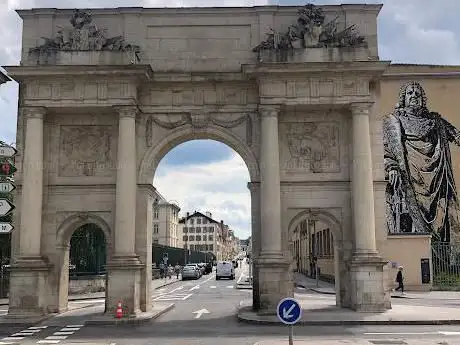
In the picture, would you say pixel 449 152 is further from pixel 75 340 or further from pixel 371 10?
pixel 75 340

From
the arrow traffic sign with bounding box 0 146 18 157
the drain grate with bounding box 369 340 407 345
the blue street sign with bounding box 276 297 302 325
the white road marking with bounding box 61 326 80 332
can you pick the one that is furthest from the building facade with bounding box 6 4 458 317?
the arrow traffic sign with bounding box 0 146 18 157

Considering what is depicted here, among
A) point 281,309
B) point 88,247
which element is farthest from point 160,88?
point 88,247

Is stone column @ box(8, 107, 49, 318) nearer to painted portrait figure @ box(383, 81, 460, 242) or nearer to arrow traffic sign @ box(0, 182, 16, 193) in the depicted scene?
arrow traffic sign @ box(0, 182, 16, 193)

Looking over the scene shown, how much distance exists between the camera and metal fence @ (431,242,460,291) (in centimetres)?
3969

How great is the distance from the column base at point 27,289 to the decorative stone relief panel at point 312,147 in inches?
407

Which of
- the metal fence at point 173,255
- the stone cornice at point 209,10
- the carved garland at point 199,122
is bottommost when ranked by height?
the metal fence at point 173,255

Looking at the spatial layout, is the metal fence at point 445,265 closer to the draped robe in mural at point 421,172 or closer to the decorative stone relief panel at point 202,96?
the draped robe in mural at point 421,172

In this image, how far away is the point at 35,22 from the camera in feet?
83.6

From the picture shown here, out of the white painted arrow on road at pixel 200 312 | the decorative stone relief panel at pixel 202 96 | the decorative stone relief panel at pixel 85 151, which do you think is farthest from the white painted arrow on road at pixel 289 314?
the decorative stone relief panel at pixel 85 151

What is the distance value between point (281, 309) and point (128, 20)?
1749 cm

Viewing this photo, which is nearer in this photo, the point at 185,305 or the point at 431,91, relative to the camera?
the point at 185,305

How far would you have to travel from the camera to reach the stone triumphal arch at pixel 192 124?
76.7 feet

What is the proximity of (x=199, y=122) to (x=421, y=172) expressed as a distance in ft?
82.2

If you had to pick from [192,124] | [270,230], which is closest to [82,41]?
[192,124]
